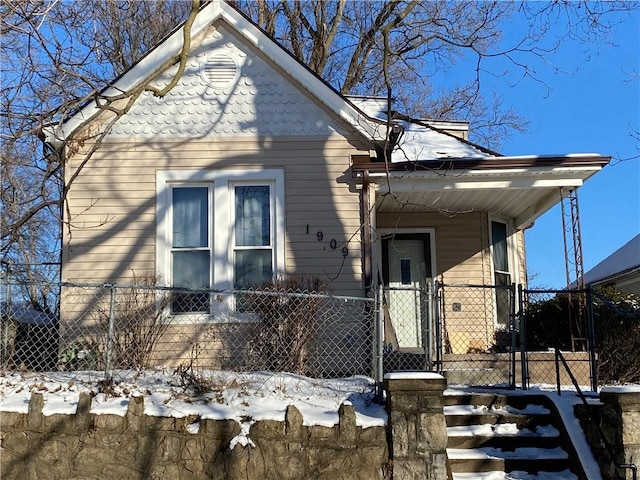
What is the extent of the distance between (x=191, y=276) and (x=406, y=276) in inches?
164

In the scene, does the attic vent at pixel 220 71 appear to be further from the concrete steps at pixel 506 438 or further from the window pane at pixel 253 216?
the concrete steps at pixel 506 438

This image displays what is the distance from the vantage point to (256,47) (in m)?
9.23

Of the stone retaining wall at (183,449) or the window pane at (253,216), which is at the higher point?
the window pane at (253,216)

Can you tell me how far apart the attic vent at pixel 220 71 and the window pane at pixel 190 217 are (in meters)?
1.52

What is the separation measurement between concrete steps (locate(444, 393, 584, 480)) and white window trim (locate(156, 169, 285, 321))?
3351 millimetres

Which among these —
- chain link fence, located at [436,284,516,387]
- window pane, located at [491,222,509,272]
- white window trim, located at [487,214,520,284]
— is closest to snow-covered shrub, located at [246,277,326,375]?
chain link fence, located at [436,284,516,387]

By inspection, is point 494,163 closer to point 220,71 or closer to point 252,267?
point 252,267

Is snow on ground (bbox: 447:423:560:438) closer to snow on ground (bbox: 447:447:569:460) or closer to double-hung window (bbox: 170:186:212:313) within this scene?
snow on ground (bbox: 447:447:569:460)

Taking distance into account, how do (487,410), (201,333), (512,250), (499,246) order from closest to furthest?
1. (487,410)
2. (201,333)
3. (499,246)
4. (512,250)

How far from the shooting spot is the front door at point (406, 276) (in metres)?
11.4

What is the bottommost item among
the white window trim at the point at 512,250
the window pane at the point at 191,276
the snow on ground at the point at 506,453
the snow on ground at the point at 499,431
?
the snow on ground at the point at 506,453

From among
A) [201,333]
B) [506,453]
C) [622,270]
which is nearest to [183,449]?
[506,453]

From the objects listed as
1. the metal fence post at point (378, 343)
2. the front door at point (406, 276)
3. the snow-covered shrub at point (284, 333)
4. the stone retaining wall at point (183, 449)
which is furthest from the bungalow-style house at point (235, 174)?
the stone retaining wall at point (183, 449)

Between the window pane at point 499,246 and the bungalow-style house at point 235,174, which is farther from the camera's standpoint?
the window pane at point 499,246
